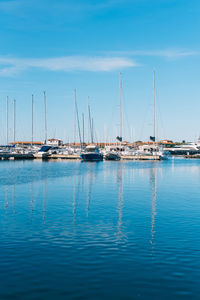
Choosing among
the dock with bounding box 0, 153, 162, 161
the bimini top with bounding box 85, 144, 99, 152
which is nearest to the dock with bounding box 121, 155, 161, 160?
the dock with bounding box 0, 153, 162, 161

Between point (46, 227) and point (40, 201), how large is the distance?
33.1ft

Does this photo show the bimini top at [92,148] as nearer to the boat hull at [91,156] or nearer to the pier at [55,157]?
the boat hull at [91,156]

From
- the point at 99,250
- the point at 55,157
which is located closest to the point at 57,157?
the point at 55,157

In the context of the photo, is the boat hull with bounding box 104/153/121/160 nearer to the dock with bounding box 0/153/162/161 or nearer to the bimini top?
the dock with bounding box 0/153/162/161

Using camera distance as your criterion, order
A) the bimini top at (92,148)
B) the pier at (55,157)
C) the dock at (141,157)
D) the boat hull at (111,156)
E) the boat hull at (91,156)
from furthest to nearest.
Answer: the dock at (141,157) → the pier at (55,157) → the boat hull at (111,156) → the bimini top at (92,148) → the boat hull at (91,156)

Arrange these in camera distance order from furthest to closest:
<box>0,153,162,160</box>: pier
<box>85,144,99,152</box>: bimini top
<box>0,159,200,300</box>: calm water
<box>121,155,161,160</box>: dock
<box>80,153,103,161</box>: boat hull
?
<box>121,155,161,160</box>: dock < <box>0,153,162,160</box>: pier < <box>85,144,99,152</box>: bimini top < <box>80,153,103,161</box>: boat hull < <box>0,159,200,300</box>: calm water

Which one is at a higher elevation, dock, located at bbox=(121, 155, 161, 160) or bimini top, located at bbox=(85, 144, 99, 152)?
bimini top, located at bbox=(85, 144, 99, 152)

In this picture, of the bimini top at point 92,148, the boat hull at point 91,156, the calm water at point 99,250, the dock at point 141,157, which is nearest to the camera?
the calm water at point 99,250

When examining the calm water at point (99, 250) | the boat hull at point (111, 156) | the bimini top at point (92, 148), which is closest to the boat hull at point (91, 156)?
the bimini top at point (92, 148)

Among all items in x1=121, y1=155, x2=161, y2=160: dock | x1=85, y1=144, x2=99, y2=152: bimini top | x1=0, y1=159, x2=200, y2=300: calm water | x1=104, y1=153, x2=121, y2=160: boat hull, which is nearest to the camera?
x1=0, y1=159, x2=200, y2=300: calm water

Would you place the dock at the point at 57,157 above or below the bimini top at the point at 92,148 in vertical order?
below

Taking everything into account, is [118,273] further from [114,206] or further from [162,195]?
[162,195]

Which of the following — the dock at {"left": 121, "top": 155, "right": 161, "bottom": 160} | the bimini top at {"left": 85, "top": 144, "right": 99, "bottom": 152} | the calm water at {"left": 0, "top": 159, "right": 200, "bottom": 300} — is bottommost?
the calm water at {"left": 0, "top": 159, "right": 200, "bottom": 300}

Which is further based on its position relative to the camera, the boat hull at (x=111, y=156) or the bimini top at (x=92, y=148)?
the boat hull at (x=111, y=156)
